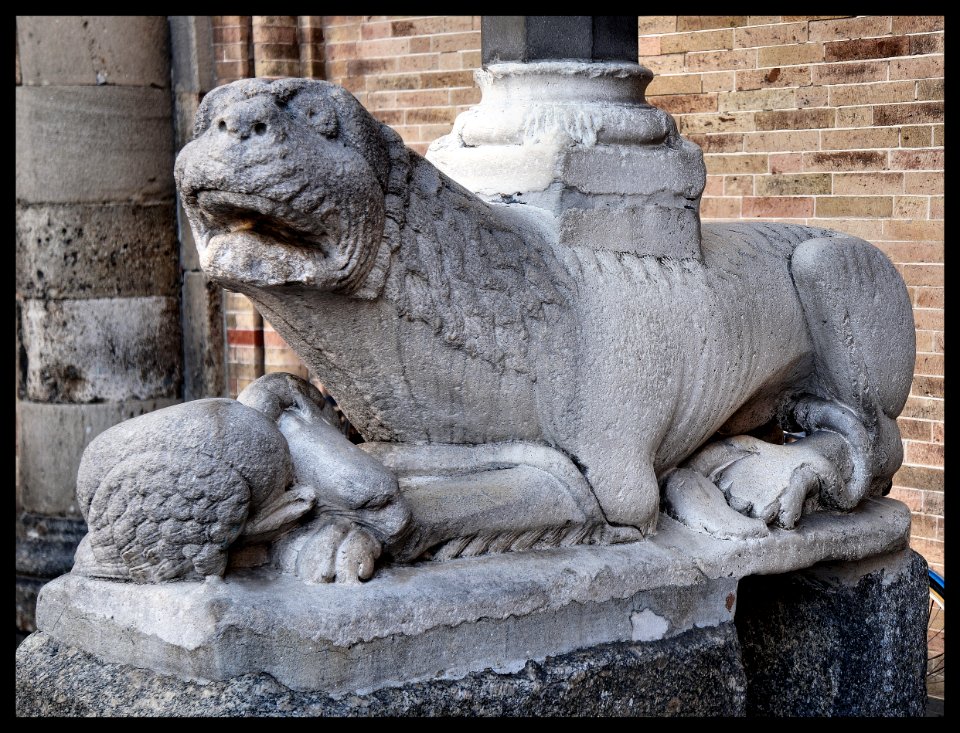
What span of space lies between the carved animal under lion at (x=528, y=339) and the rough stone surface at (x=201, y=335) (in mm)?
3028

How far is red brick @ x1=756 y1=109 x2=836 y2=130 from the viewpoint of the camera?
491 cm

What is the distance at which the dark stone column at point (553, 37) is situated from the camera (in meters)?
2.73

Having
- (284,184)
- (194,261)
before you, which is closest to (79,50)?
(194,261)

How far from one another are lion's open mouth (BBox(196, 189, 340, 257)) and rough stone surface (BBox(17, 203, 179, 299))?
3.04 meters

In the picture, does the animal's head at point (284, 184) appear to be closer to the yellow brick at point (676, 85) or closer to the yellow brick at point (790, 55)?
the yellow brick at point (790, 55)

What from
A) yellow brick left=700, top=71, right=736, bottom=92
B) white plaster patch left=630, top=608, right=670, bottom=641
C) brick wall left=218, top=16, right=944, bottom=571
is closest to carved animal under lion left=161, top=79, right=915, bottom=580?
white plaster patch left=630, top=608, right=670, bottom=641

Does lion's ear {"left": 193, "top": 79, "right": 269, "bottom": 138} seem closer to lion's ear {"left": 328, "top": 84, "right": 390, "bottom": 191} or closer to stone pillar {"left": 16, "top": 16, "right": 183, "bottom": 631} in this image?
lion's ear {"left": 328, "top": 84, "right": 390, "bottom": 191}

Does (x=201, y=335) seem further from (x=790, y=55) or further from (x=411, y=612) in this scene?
(x=411, y=612)

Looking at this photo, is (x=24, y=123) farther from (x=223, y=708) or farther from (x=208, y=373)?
(x=223, y=708)

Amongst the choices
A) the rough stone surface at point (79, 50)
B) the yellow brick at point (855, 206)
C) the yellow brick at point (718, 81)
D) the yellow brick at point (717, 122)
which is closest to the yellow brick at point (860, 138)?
the yellow brick at point (855, 206)

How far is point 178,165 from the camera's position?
7.17 feet

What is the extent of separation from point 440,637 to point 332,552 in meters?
0.23

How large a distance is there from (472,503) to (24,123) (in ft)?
11.3

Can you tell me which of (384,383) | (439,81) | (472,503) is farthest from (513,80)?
(439,81)
